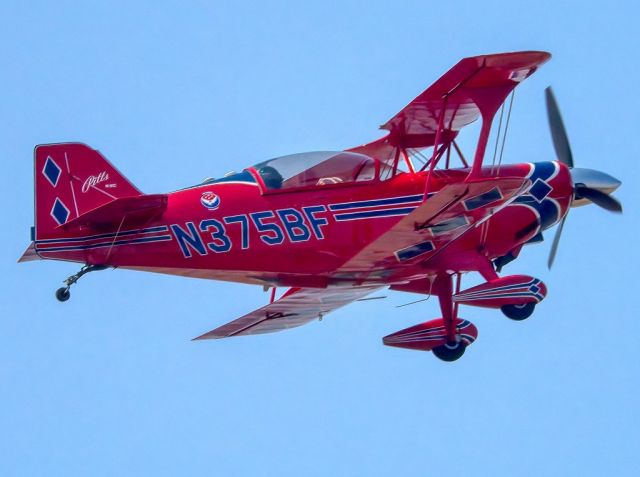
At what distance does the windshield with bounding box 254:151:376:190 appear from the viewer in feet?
56.2

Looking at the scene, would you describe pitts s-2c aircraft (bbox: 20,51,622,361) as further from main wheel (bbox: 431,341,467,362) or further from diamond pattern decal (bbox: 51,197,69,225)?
main wheel (bbox: 431,341,467,362)

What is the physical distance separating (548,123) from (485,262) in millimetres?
2996

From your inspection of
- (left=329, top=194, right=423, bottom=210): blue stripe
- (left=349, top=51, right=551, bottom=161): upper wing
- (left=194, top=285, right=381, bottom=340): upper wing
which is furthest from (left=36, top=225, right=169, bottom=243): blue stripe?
(left=349, top=51, right=551, bottom=161): upper wing

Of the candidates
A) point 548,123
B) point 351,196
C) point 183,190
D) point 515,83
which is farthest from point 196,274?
point 548,123

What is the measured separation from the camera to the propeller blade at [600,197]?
731 inches

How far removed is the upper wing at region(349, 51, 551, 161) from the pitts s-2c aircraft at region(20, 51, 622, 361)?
0.06 ft

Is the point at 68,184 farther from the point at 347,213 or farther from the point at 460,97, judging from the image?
the point at 460,97

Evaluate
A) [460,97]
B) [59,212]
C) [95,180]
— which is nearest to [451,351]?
[460,97]

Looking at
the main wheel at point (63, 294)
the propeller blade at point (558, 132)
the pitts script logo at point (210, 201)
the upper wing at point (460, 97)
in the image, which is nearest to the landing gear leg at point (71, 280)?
the main wheel at point (63, 294)

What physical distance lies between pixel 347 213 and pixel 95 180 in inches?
126

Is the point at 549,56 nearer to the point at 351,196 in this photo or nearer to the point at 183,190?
the point at 351,196

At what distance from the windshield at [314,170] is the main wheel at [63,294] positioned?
9.46 ft

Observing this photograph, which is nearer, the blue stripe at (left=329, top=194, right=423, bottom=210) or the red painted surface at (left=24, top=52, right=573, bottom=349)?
the red painted surface at (left=24, top=52, right=573, bottom=349)

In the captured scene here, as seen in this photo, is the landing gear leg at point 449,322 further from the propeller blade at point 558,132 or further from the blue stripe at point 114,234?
the blue stripe at point 114,234
